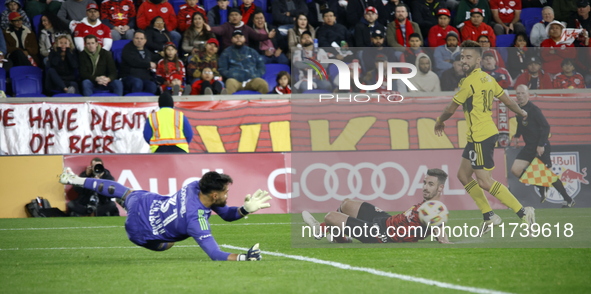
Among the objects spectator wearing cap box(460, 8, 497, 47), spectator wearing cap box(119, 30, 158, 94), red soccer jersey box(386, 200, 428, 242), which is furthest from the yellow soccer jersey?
spectator wearing cap box(460, 8, 497, 47)

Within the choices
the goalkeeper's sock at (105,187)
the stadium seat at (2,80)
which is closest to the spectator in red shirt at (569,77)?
the goalkeeper's sock at (105,187)

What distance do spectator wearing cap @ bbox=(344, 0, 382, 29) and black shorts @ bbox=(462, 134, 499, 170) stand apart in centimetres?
1088

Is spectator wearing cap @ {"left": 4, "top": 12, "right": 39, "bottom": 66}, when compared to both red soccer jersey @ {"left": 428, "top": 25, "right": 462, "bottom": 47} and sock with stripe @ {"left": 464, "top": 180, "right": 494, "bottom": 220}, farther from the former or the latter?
sock with stripe @ {"left": 464, "top": 180, "right": 494, "bottom": 220}

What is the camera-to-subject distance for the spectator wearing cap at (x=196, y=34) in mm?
17947

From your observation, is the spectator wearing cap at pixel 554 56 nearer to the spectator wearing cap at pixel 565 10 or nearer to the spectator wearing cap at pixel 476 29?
the spectator wearing cap at pixel 476 29

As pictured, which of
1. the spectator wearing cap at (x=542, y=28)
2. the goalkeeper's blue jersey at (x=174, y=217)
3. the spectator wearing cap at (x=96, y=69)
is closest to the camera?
the goalkeeper's blue jersey at (x=174, y=217)

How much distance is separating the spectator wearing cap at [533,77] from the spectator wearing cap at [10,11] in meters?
12.8

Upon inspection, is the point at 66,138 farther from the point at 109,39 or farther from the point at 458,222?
the point at 458,222

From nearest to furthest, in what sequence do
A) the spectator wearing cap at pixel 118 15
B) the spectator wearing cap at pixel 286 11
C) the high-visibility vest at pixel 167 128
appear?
the high-visibility vest at pixel 167 128
the spectator wearing cap at pixel 118 15
the spectator wearing cap at pixel 286 11

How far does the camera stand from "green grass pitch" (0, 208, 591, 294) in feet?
19.3

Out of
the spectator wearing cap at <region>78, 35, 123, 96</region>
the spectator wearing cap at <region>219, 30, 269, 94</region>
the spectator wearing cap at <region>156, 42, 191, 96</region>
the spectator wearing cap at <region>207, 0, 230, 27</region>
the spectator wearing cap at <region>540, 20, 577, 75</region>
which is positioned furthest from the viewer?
the spectator wearing cap at <region>207, 0, 230, 27</region>

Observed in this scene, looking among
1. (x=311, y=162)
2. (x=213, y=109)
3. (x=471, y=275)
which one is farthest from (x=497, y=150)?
(x=213, y=109)

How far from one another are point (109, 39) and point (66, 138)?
2.72m

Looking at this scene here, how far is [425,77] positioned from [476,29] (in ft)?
36.0
